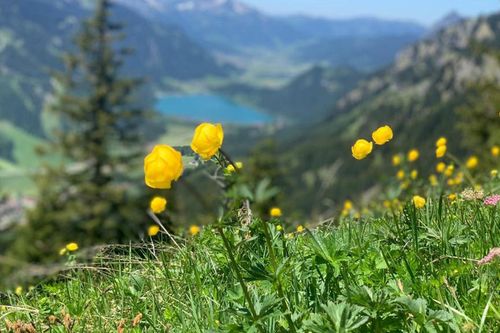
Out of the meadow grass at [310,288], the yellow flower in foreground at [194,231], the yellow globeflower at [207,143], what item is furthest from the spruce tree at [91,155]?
the yellow globeflower at [207,143]

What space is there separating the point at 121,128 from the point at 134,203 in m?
5.96

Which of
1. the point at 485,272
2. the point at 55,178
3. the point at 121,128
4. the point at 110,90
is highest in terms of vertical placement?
the point at 110,90

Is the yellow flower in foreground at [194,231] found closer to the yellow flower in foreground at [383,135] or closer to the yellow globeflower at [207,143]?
the yellow flower in foreground at [383,135]

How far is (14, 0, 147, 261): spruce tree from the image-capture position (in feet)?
117

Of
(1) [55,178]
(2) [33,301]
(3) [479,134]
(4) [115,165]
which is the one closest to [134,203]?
(4) [115,165]

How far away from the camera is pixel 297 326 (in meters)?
2.18

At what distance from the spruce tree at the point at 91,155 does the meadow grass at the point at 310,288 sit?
3211cm

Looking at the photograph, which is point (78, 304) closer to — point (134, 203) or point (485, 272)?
point (485, 272)

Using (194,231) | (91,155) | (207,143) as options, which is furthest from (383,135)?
(91,155)

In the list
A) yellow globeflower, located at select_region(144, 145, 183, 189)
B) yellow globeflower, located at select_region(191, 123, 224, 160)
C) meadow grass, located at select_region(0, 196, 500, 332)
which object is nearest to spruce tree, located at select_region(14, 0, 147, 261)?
meadow grass, located at select_region(0, 196, 500, 332)

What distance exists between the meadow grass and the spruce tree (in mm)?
32114

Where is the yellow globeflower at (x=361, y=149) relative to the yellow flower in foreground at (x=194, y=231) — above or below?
below

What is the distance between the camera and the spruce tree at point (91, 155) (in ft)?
117

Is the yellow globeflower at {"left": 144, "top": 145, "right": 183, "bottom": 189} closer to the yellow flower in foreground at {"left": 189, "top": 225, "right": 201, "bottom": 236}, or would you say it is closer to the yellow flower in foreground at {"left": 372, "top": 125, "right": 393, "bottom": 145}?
the yellow flower in foreground at {"left": 372, "top": 125, "right": 393, "bottom": 145}
